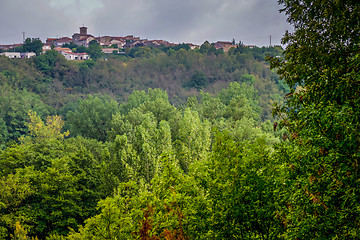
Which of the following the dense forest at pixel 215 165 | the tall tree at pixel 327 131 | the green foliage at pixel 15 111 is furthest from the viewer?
the green foliage at pixel 15 111

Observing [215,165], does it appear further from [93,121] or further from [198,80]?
[198,80]

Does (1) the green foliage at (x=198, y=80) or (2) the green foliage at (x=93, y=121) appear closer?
(2) the green foliage at (x=93, y=121)

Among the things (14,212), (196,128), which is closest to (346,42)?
(196,128)

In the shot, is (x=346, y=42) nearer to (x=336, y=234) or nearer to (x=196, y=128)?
(x=336, y=234)

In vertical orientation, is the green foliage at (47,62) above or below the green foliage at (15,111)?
above

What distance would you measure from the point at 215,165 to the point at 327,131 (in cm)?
409

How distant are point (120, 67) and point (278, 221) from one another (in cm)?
8083

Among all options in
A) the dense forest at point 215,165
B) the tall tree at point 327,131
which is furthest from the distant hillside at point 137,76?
the tall tree at point 327,131

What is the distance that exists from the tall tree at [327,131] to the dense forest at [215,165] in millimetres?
24

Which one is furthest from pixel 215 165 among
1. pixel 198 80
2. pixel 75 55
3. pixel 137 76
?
pixel 75 55

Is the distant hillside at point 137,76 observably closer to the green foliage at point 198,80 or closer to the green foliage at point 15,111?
the green foliage at point 198,80

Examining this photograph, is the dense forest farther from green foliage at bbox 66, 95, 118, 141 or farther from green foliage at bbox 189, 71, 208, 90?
green foliage at bbox 189, 71, 208, 90

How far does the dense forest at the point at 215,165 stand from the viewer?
Result: 6.21 meters

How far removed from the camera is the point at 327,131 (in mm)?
6266
